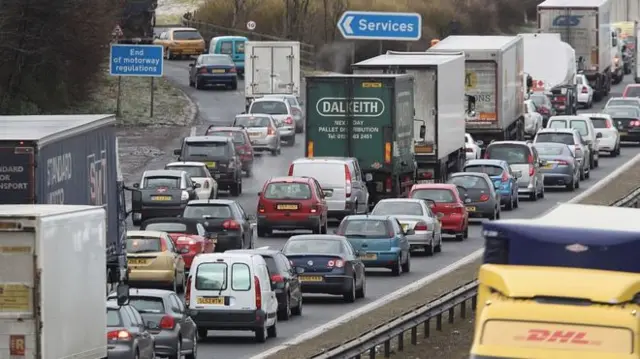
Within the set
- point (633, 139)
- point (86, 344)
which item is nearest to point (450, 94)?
point (633, 139)

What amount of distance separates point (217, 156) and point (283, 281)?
20.8 meters

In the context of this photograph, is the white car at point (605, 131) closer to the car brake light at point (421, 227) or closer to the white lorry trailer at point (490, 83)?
the white lorry trailer at point (490, 83)

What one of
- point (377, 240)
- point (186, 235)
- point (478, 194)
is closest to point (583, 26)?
point (478, 194)

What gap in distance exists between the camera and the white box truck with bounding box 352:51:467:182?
166 ft

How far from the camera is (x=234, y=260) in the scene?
28.9 metres

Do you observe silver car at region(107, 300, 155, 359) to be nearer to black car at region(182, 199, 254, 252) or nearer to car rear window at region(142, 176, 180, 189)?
black car at region(182, 199, 254, 252)

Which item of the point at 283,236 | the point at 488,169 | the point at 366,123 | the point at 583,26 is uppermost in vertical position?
the point at 583,26

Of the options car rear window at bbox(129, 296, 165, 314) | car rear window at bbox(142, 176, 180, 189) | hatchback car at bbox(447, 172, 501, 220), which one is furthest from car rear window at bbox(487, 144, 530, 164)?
car rear window at bbox(129, 296, 165, 314)

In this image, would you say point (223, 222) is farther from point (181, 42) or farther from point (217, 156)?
point (181, 42)

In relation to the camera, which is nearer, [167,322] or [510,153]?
[167,322]

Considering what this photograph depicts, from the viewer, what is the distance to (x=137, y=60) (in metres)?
63.6

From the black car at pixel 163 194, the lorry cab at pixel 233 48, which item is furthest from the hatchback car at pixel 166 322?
the lorry cab at pixel 233 48

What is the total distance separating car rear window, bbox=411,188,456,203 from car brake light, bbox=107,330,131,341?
20.5 m

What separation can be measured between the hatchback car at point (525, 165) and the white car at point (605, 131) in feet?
40.1
